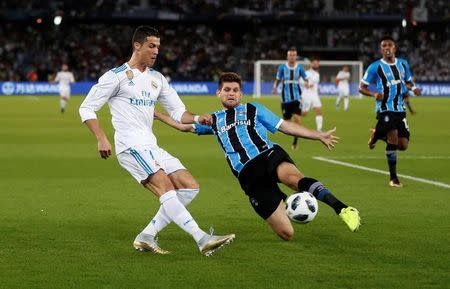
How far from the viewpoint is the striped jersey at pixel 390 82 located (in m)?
15.8

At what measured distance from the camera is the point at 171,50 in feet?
243

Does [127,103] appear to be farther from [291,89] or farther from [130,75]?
[291,89]

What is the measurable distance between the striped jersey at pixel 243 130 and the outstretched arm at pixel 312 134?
20cm

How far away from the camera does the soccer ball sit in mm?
9367

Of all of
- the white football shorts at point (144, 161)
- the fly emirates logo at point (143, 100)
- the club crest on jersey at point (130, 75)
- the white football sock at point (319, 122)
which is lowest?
the white football sock at point (319, 122)

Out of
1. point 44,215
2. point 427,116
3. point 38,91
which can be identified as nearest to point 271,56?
point 38,91

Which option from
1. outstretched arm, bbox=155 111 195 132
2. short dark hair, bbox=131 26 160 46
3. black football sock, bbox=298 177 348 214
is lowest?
black football sock, bbox=298 177 348 214

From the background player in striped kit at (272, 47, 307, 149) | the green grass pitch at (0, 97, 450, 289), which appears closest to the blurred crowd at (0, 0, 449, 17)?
the background player in striped kit at (272, 47, 307, 149)

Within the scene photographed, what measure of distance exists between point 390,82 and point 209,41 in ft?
202

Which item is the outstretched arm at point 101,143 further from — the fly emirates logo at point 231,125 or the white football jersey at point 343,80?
the white football jersey at point 343,80

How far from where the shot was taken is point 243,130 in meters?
9.68

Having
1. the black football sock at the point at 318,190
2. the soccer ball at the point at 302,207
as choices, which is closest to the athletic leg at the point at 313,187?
the black football sock at the point at 318,190

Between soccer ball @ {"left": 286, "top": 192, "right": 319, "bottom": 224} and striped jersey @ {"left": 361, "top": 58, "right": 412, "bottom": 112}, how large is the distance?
6718 mm

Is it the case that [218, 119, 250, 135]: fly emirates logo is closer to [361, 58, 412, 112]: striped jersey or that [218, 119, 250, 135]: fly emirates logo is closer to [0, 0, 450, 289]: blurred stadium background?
[0, 0, 450, 289]: blurred stadium background
